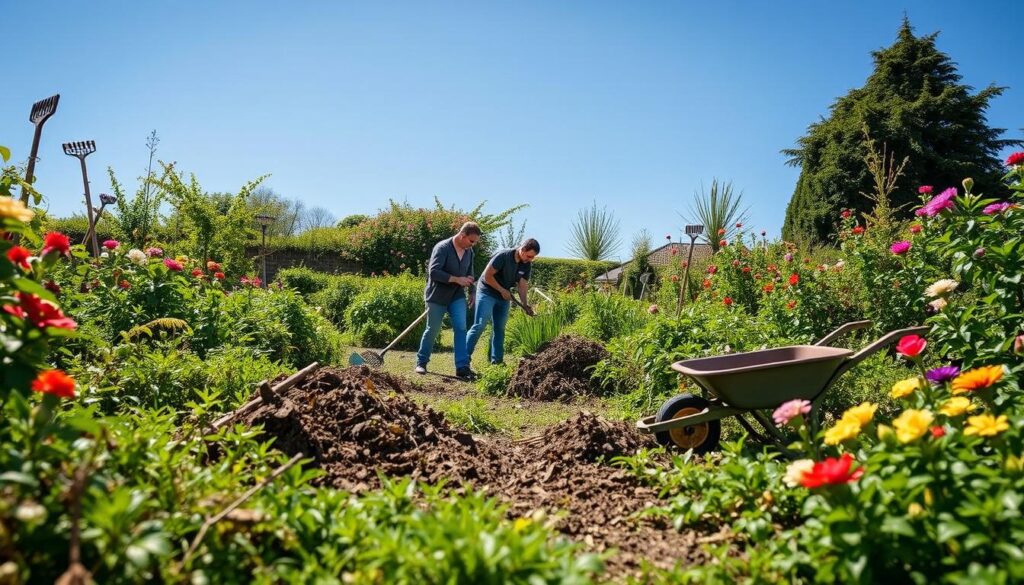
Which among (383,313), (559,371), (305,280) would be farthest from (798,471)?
(305,280)

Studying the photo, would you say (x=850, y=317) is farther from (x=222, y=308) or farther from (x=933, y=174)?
(x=933, y=174)

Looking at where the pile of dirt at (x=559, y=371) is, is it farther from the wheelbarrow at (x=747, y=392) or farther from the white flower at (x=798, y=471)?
the white flower at (x=798, y=471)

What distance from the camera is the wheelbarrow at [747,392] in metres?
2.84

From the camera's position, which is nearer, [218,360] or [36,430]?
[36,430]

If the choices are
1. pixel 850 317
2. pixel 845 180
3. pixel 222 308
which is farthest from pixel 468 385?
pixel 845 180

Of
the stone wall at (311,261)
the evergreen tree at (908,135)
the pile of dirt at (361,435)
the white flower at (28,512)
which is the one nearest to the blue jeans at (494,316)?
the pile of dirt at (361,435)

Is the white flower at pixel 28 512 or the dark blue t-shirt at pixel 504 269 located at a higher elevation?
the dark blue t-shirt at pixel 504 269

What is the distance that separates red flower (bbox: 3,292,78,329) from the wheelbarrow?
93.7 inches

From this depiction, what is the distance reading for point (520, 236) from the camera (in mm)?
16953

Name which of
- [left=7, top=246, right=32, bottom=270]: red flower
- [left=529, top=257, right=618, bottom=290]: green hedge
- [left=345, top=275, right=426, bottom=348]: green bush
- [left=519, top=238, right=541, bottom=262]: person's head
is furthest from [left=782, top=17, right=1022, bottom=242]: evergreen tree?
[left=7, top=246, right=32, bottom=270]: red flower

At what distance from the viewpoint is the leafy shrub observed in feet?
18.6

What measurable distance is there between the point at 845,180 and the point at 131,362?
851 inches

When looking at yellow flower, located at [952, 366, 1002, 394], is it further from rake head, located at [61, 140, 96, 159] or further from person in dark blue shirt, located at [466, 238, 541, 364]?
rake head, located at [61, 140, 96, 159]

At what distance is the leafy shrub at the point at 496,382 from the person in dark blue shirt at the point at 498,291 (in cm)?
77
